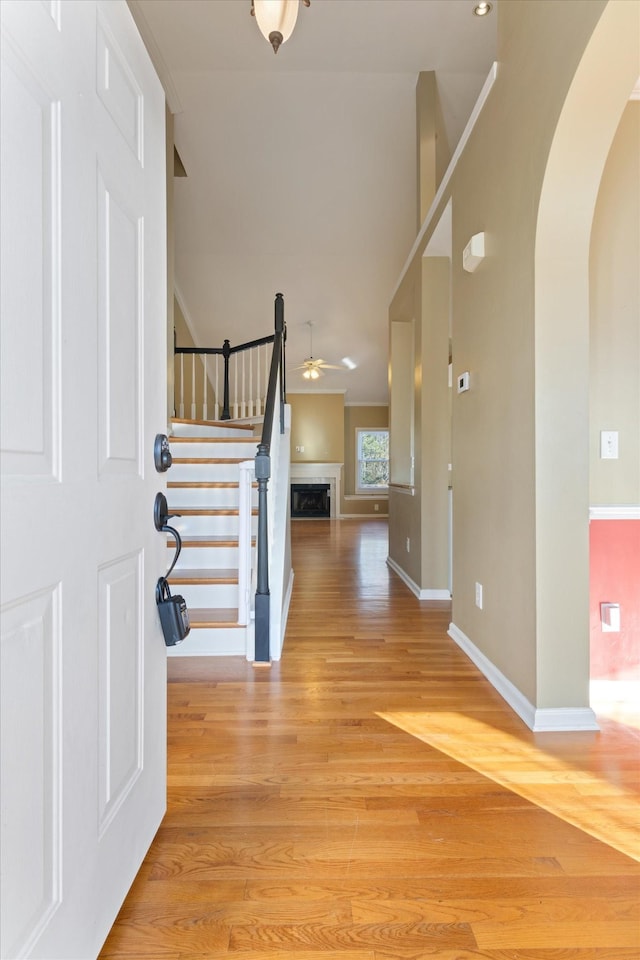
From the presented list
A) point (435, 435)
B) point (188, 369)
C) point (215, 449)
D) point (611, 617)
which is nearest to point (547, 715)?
point (611, 617)

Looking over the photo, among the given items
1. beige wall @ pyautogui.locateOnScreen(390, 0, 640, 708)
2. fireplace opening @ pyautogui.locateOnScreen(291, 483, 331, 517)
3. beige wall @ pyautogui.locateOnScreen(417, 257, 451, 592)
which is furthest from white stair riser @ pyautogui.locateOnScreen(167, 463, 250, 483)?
fireplace opening @ pyautogui.locateOnScreen(291, 483, 331, 517)

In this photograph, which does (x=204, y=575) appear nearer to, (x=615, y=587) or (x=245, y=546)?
(x=245, y=546)

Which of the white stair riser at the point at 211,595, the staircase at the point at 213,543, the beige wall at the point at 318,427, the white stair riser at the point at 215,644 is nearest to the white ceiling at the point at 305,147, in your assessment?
the beige wall at the point at 318,427

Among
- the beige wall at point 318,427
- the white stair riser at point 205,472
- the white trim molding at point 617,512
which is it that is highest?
the beige wall at point 318,427

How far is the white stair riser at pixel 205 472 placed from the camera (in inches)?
145

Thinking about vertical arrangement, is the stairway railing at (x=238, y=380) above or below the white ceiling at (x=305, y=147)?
below

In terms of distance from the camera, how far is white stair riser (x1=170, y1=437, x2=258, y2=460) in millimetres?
3959

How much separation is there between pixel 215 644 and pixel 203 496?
3.89 feet

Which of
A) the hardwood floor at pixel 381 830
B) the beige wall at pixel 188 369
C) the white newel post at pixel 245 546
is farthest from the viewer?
the beige wall at pixel 188 369

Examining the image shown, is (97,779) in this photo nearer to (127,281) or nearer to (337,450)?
(127,281)

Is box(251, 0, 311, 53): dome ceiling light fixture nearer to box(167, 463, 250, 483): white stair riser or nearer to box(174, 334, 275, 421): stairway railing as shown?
box(167, 463, 250, 483): white stair riser

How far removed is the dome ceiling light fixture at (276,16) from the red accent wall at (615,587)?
2889mm

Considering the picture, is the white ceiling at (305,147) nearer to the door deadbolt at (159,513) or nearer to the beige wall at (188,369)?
the beige wall at (188,369)

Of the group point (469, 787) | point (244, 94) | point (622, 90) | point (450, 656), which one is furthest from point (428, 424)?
point (244, 94)
